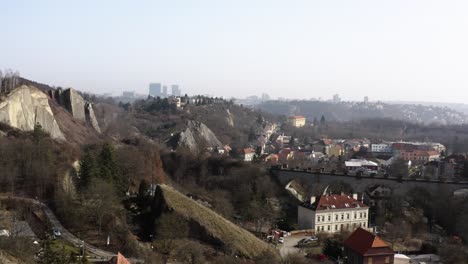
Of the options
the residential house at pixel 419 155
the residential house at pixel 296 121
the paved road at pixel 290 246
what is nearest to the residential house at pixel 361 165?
the residential house at pixel 419 155

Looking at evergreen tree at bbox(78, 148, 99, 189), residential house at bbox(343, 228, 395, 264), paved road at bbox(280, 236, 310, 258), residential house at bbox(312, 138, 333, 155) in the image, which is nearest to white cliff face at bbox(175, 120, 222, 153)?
Answer: residential house at bbox(312, 138, 333, 155)

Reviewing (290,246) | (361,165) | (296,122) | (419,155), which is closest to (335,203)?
(290,246)

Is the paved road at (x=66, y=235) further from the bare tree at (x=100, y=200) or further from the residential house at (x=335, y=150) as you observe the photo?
the residential house at (x=335, y=150)

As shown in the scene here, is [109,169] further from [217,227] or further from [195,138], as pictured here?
[195,138]

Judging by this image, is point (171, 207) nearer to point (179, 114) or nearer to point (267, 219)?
point (267, 219)

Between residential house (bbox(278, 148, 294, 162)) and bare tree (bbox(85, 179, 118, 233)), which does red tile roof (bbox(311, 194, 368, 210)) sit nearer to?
bare tree (bbox(85, 179, 118, 233))

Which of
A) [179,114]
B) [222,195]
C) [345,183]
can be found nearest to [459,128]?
[179,114]

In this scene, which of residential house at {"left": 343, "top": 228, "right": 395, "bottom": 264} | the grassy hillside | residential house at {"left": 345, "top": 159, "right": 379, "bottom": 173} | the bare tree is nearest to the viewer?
the bare tree
